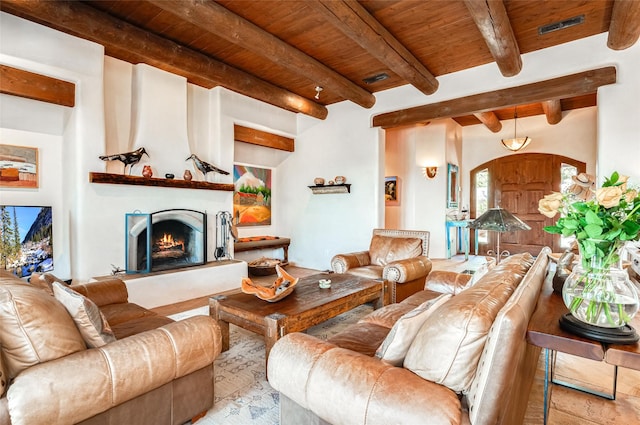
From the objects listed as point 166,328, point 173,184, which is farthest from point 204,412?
point 173,184

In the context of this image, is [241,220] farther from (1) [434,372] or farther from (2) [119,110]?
(1) [434,372]

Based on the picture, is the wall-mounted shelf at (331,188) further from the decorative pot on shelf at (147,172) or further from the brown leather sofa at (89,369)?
the brown leather sofa at (89,369)

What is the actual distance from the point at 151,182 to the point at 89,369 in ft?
10.4

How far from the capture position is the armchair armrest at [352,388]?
1.08 meters

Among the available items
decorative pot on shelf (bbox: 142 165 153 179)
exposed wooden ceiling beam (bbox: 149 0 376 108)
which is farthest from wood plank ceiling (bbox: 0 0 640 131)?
decorative pot on shelf (bbox: 142 165 153 179)

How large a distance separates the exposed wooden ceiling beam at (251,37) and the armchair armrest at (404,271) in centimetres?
263

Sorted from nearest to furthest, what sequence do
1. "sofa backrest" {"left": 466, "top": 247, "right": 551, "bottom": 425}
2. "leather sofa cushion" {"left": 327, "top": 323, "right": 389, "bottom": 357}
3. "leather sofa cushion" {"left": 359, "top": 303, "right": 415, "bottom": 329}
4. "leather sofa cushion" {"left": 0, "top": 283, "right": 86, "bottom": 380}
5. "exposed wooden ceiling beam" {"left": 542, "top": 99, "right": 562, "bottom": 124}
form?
"sofa backrest" {"left": 466, "top": 247, "right": 551, "bottom": 425}
"leather sofa cushion" {"left": 0, "top": 283, "right": 86, "bottom": 380}
"leather sofa cushion" {"left": 327, "top": 323, "right": 389, "bottom": 357}
"leather sofa cushion" {"left": 359, "top": 303, "right": 415, "bottom": 329}
"exposed wooden ceiling beam" {"left": 542, "top": 99, "right": 562, "bottom": 124}

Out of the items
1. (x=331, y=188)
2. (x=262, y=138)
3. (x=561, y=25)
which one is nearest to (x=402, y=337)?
(x=561, y=25)

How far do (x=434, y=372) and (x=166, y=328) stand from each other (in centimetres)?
130

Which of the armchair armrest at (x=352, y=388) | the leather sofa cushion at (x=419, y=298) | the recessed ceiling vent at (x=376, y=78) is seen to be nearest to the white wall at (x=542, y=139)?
the recessed ceiling vent at (x=376, y=78)

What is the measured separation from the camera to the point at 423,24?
3.34 metres

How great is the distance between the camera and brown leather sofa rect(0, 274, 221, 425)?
120 cm

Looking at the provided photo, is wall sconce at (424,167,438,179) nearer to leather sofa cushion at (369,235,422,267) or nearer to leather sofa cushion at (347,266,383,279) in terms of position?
leather sofa cushion at (369,235,422,267)

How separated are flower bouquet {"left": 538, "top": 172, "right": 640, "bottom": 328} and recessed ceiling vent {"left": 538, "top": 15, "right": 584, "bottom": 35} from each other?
3.10 metres
